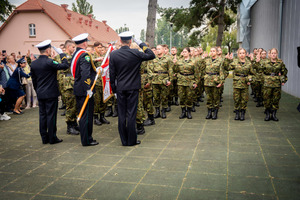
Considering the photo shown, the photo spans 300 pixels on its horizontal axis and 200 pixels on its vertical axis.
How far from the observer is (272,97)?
7.64 metres

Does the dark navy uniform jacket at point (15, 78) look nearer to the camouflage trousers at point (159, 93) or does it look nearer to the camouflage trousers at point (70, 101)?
the camouflage trousers at point (70, 101)

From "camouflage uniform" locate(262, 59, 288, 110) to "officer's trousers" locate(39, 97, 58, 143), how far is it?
5.28 meters

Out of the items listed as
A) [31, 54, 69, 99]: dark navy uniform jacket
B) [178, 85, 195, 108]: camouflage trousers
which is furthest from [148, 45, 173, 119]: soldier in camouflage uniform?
[31, 54, 69, 99]: dark navy uniform jacket

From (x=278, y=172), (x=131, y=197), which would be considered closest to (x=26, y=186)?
(x=131, y=197)

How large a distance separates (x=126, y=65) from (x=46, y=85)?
5.54ft

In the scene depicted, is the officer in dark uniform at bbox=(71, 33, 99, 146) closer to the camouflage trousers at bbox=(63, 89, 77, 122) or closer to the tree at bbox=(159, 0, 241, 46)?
the camouflage trousers at bbox=(63, 89, 77, 122)

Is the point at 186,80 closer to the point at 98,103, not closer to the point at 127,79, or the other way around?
the point at 98,103

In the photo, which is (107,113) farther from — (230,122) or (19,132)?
(230,122)

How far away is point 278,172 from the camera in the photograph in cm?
409

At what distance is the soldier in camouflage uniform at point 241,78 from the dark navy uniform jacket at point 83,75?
13.2 ft

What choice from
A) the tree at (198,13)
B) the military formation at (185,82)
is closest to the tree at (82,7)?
the tree at (198,13)

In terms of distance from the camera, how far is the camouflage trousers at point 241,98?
25.0 ft

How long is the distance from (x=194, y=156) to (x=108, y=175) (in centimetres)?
153

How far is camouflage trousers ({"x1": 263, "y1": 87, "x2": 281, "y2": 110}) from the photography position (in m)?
7.50
